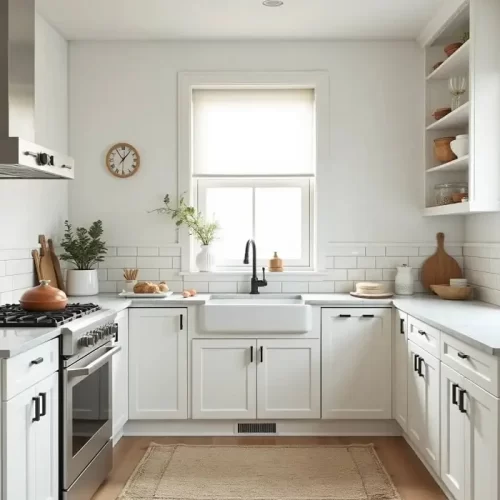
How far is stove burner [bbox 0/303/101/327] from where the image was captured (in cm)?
293

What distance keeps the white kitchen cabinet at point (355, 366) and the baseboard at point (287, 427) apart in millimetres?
138

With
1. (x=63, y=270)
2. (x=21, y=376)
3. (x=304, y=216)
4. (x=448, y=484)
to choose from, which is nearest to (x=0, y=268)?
(x=63, y=270)

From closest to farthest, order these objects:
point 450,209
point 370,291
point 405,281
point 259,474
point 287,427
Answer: point 259,474, point 450,209, point 287,427, point 370,291, point 405,281

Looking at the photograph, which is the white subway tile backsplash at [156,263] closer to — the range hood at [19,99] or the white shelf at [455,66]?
the range hood at [19,99]

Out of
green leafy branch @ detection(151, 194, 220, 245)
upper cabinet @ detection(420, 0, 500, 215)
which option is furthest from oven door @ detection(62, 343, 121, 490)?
upper cabinet @ detection(420, 0, 500, 215)

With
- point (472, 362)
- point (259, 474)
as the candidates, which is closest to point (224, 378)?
point (259, 474)

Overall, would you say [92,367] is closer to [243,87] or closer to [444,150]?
[243,87]

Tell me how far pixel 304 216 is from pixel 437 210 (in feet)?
3.26

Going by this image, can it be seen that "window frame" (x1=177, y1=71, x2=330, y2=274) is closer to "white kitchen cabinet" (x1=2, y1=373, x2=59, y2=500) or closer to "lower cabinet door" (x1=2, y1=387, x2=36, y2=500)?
"white kitchen cabinet" (x1=2, y1=373, x2=59, y2=500)

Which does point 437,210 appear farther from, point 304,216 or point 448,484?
point 448,484

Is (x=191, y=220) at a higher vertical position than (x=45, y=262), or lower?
higher

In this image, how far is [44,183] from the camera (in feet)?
14.5

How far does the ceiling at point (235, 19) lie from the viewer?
164 inches

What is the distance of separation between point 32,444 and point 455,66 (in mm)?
3460
